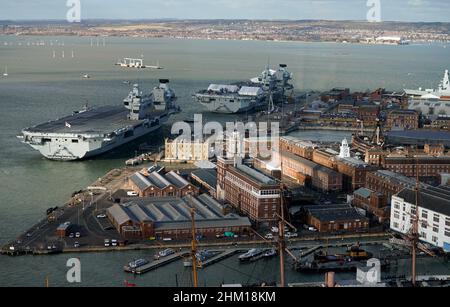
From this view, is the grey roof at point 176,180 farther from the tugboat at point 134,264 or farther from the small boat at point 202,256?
the tugboat at point 134,264

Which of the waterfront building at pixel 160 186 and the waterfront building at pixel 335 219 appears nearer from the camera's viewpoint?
the waterfront building at pixel 335 219

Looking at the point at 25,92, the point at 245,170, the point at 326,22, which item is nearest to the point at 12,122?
the point at 25,92

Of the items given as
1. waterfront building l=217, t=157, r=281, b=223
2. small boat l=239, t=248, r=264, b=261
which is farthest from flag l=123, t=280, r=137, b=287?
waterfront building l=217, t=157, r=281, b=223

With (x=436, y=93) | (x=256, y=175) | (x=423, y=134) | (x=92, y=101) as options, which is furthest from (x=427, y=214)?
(x=92, y=101)

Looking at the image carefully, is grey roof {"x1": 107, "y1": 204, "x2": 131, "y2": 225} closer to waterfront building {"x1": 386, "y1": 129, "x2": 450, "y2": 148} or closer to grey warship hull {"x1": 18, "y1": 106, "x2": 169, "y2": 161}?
grey warship hull {"x1": 18, "y1": 106, "x2": 169, "y2": 161}

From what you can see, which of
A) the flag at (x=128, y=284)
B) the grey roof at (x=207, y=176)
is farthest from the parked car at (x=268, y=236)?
the grey roof at (x=207, y=176)
